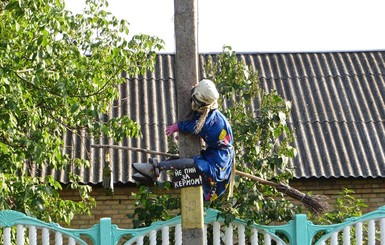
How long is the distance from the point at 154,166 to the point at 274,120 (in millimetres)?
2333

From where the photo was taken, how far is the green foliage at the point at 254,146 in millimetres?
9414

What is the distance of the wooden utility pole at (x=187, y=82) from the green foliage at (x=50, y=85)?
103 inches

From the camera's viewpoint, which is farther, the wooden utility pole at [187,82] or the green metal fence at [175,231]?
the green metal fence at [175,231]

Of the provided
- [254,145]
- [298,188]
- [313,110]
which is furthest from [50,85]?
[313,110]

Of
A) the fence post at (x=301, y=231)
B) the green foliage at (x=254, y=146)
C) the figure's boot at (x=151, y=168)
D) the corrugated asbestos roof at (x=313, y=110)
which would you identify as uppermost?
the corrugated asbestos roof at (x=313, y=110)

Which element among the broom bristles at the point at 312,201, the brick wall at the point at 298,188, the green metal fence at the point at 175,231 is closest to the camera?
the green metal fence at the point at 175,231

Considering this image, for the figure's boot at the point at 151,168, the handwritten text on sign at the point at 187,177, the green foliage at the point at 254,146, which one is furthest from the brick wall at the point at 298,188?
the handwritten text on sign at the point at 187,177

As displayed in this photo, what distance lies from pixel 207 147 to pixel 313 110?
726cm

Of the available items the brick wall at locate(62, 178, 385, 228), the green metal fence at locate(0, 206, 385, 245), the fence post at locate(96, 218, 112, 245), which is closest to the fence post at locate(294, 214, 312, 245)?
the green metal fence at locate(0, 206, 385, 245)

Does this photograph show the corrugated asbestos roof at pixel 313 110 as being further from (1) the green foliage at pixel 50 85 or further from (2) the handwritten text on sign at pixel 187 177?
(2) the handwritten text on sign at pixel 187 177

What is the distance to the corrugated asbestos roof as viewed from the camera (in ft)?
45.4

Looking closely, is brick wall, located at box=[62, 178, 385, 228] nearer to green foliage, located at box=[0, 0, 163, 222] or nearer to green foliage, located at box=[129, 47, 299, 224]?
green foliage, located at box=[0, 0, 163, 222]

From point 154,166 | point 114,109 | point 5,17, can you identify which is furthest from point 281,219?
point 114,109

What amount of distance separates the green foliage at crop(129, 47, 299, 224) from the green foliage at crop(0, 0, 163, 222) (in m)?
1.09
